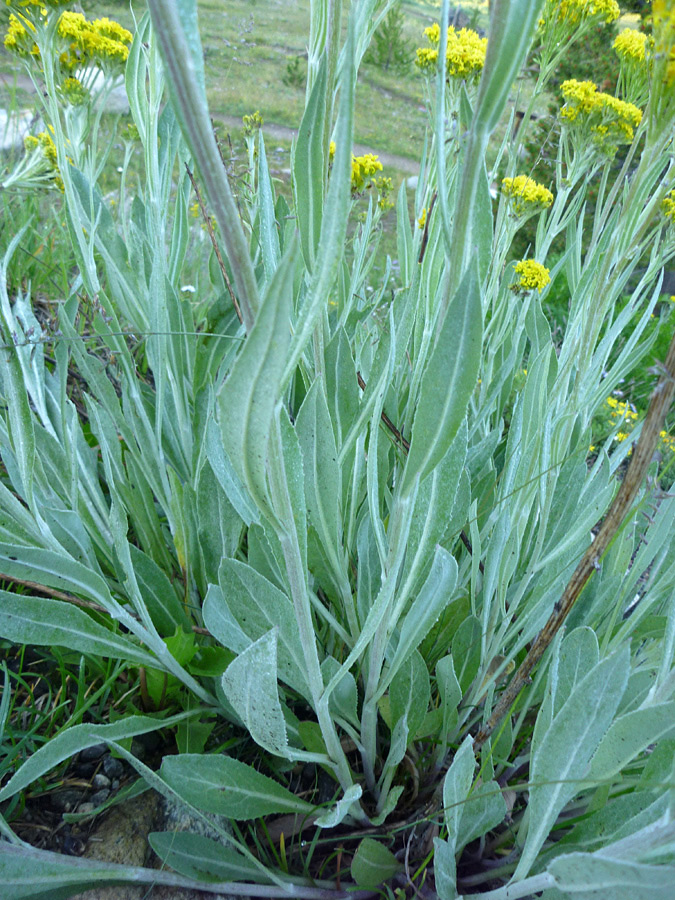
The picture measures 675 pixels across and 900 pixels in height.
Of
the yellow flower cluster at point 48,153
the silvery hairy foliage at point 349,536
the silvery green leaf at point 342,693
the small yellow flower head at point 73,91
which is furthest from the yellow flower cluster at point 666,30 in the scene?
the yellow flower cluster at point 48,153

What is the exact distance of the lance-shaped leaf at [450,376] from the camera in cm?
41

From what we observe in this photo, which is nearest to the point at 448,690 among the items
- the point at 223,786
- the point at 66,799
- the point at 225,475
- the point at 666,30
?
the point at 223,786

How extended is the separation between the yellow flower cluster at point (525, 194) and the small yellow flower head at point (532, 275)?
0.12m

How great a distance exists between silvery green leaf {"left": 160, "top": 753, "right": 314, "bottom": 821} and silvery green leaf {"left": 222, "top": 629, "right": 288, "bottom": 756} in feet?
0.40

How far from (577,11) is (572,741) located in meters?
1.02

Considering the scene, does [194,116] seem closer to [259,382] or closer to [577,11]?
[259,382]

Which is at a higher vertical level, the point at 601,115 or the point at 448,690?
the point at 601,115

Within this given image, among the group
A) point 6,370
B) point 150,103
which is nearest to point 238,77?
point 150,103

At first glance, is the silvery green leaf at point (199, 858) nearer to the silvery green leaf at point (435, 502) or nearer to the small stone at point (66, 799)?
the small stone at point (66, 799)

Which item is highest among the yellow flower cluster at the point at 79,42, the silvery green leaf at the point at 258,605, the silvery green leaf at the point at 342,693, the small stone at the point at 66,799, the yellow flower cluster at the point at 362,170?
the yellow flower cluster at the point at 79,42

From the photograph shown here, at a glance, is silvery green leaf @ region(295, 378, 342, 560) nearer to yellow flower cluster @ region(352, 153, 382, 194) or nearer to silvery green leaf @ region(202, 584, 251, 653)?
silvery green leaf @ region(202, 584, 251, 653)

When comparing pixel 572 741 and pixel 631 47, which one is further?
pixel 631 47

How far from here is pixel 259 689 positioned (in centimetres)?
51

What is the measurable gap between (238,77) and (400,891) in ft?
25.1
